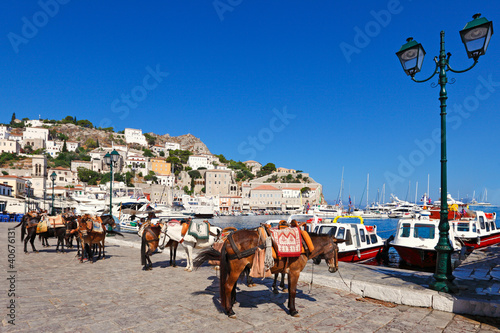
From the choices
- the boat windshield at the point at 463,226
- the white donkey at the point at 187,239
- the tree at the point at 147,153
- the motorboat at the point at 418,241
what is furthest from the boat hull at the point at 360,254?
the tree at the point at 147,153

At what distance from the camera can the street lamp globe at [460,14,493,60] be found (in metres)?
5.82

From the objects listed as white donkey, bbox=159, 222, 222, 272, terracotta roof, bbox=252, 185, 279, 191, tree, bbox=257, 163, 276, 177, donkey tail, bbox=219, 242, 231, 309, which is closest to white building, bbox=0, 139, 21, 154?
terracotta roof, bbox=252, 185, 279, 191

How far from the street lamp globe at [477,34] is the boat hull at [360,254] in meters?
9.89

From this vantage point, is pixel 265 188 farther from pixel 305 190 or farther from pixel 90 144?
pixel 90 144

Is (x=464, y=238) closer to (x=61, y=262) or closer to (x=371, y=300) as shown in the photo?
(x=371, y=300)

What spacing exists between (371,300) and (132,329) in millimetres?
4493

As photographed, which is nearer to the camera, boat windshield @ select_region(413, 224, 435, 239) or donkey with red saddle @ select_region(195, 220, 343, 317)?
donkey with red saddle @ select_region(195, 220, 343, 317)

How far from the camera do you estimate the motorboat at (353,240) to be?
1420 cm

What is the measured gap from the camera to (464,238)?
17609 millimetres

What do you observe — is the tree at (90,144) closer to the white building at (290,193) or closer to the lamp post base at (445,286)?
the white building at (290,193)

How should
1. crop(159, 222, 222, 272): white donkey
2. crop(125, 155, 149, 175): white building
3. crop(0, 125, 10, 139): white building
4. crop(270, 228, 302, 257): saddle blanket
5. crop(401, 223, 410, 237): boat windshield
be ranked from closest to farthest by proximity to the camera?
crop(270, 228, 302, 257): saddle blanket < crop(159, 222, 222, 272): white donkey < crop(401, 223, 410, 237): boat windshield < crop(125, 155, 149, 175): white building < crop(0, 125, 10, 139): white building

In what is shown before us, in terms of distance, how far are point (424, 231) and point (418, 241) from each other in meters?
0.80

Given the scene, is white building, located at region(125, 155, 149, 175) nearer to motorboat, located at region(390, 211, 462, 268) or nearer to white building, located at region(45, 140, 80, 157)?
white building, located at region(45, 140, 80, 157)

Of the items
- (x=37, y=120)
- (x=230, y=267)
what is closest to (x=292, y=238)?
(x=230, y=267)
